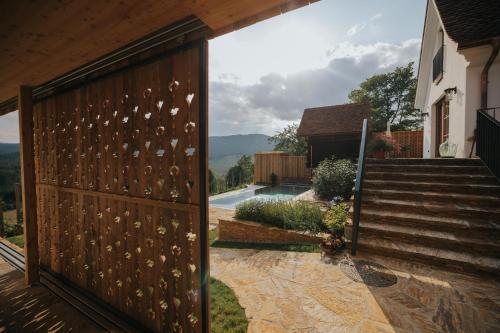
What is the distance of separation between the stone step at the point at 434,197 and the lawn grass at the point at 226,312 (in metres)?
4.10

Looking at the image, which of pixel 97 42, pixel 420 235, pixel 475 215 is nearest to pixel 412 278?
pixel 420 235

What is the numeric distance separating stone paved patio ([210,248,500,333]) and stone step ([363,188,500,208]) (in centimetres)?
187

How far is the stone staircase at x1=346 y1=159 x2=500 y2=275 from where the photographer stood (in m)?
3.73

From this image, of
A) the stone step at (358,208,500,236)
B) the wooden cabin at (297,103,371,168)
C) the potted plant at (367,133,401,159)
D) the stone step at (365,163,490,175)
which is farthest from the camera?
the wooden cabin at (297,103,371,168)

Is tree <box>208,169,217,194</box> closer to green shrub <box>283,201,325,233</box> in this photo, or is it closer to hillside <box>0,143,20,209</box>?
green shrub <box>283,201,325,233</box>

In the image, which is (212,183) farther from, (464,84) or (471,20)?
(471,20)

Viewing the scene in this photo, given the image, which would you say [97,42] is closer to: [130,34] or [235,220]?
[130,34]

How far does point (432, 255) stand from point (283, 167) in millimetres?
12843

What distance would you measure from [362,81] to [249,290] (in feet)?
105

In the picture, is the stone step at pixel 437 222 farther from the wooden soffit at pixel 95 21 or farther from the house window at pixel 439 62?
the house window at pixel 439 62

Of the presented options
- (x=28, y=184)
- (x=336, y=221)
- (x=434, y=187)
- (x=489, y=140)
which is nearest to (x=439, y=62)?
(x=489, y=140)

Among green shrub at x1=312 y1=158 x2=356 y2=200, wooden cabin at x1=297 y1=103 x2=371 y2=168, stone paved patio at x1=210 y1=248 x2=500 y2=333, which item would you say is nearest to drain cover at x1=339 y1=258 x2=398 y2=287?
stone paved patio at x1=210 y1=248 x2=500 y2=333

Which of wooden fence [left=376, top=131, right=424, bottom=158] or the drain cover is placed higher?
Result: wooden fence [left=376, top=131, right=424, bottom=158]

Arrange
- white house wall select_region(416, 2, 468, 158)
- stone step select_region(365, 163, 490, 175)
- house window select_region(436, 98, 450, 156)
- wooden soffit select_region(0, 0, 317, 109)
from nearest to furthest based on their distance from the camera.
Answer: wooden soffit select_region(0, 0, 317, 109) → stone step select_region(365, 163, 490, 175) → white house wall select_region(416, 2, 468, 158) → house window select_region(436, 98, 450, 156)
